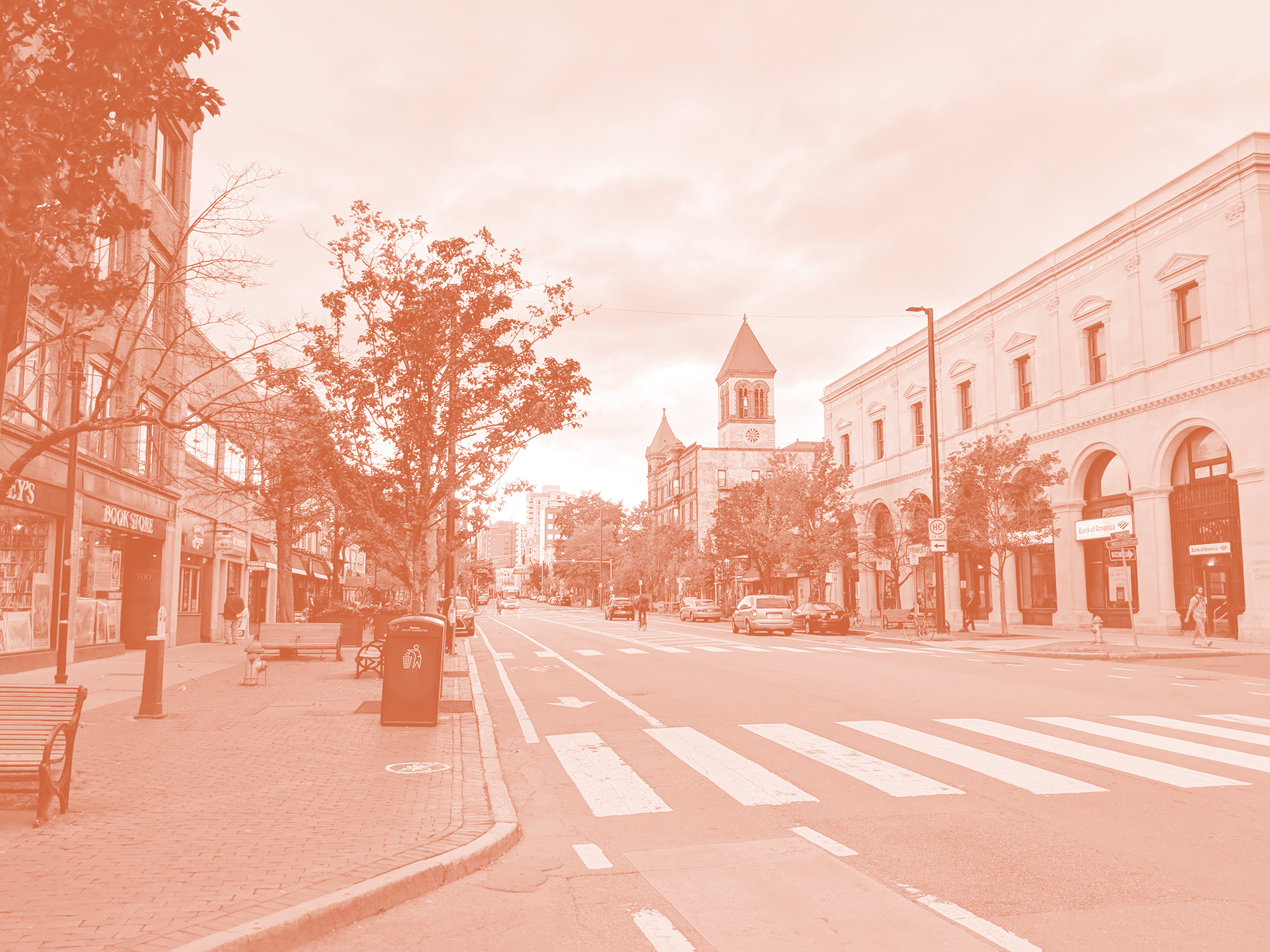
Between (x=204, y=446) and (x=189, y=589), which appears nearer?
(x=189, y=589)

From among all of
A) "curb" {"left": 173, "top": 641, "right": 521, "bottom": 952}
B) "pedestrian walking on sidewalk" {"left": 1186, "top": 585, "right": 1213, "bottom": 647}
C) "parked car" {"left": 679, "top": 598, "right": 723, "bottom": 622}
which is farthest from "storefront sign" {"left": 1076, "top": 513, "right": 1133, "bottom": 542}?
"curb" {"left": 173, "top": 641, "right": 521, "bottom": 952}

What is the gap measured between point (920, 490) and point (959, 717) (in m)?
33.6

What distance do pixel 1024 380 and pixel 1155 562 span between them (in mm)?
10623

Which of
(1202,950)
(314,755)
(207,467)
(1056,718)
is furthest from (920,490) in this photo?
(1202,950)

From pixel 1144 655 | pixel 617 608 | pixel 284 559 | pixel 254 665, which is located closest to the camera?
pixel 254 665

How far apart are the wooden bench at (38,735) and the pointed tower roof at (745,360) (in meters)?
87.0

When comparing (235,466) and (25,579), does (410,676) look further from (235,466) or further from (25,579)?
(235,466)

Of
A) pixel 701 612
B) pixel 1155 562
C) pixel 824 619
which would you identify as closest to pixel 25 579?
pixel 824 619

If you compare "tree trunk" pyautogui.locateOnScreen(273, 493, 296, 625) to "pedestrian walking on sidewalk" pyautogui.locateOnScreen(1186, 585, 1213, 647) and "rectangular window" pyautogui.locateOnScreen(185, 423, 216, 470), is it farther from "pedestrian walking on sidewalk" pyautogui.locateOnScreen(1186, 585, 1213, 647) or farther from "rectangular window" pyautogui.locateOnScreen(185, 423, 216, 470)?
"pedestrian walking on sidewalk" pyautogui.locateOnScreen(1186, 585, 1213, 647)

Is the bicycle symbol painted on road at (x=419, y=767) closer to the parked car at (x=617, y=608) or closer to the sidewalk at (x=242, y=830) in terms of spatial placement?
the sidewalk at (x=242, y=830)

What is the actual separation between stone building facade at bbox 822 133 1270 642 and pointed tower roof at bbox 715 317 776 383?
160ft

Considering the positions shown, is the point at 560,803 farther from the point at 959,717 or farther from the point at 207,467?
the point at 207,467

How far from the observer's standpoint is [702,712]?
13.4 metres

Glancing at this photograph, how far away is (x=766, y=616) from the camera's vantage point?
38500 millimetres
